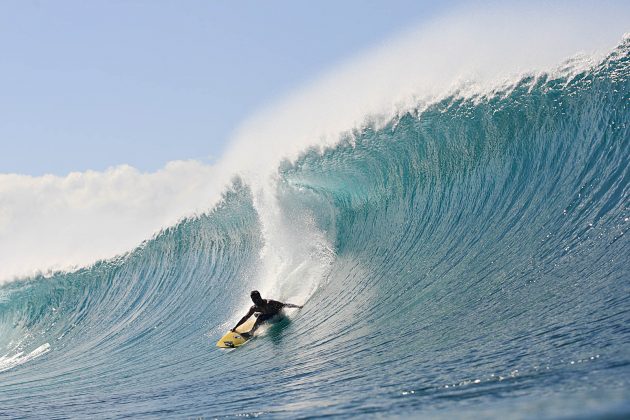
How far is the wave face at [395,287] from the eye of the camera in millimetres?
5434

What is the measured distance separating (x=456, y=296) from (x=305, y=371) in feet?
7.30

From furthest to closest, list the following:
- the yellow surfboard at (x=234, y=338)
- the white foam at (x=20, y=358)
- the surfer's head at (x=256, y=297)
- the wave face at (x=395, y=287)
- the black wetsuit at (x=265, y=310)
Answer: the white foam at (x=20, y=358)
the black wetsuit at (x=265, y=310)
the surfer's head at (x=256, y=297)
the yellow surfboard at (x=234, y=338)
the wave face at (x=395, y=287)

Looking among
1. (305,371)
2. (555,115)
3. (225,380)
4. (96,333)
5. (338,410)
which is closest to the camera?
(338,410)

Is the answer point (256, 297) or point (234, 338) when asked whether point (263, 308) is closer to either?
point (256, 297)

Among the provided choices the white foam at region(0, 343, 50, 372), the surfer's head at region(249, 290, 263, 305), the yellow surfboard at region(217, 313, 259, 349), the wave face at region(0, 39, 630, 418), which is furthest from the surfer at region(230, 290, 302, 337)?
the white foam at region(0, 343, 50, 372)

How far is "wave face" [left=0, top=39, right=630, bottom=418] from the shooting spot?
17.8ft

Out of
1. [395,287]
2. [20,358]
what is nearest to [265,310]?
[395,287]

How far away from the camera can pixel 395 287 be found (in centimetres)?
990

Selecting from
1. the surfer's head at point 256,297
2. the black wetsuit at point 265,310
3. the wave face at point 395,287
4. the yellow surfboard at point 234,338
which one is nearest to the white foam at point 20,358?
the wave face at point 395,287

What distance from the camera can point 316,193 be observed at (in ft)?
49.9

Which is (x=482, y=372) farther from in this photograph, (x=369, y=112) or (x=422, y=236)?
(x=369, y=112)

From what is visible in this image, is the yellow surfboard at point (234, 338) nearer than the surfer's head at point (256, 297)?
Yes

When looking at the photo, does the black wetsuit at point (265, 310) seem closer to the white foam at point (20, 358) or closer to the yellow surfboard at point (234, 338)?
the yellow surfboard at point (234, 338)

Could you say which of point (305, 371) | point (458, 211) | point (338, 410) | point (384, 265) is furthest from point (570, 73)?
point (338, 410)
